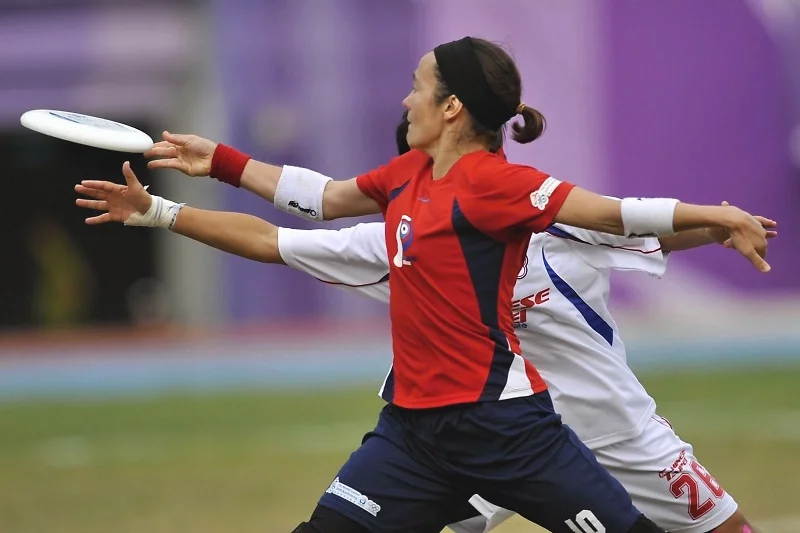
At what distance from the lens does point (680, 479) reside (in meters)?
5.18

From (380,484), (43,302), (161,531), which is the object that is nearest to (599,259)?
(380,484)

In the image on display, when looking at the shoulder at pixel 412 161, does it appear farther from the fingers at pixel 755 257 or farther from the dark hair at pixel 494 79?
the fingers at pixel 755 257

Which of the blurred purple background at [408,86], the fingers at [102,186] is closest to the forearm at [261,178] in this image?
the fingers at [102,186]

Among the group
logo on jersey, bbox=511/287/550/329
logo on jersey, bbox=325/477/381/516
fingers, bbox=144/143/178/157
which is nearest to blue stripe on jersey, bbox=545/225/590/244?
logo on jersey, bbox=511/287/550/329

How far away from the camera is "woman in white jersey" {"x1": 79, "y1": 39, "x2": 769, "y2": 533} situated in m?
4.38

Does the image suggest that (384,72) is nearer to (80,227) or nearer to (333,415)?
(80,227)

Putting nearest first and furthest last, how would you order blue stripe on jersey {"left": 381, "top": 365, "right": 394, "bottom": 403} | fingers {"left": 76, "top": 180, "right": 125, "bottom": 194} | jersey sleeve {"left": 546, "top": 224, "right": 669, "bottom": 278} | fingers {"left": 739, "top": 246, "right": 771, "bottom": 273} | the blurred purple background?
1. fingers {"left": 739, "top": 246, "right": 771, "bottom": 273}
2. blue stripe on jersey {"left": 381, "top": 365, "right": 394, "bottom": 403}
3. fingers {"left": 76, "top": 180, "right": 125, "bottom": 194}
4. jersey sleeve {"left": 546, "top": 224, "right": 669, "bottom": 278}
5. the blurred purple background

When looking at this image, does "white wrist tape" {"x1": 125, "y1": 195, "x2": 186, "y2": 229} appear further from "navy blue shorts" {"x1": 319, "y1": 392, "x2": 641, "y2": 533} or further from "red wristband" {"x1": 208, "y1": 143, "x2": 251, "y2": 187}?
"navy blue shorts" {"x1": 319, "y1": 392, "x2": 641, "y2": 533}

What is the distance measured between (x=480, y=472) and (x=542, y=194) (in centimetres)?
93

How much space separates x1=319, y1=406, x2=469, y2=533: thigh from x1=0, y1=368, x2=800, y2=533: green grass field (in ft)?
8.79

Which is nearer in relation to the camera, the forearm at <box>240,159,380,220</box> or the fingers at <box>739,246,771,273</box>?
the fingers at <box>739,246,771,273</box>

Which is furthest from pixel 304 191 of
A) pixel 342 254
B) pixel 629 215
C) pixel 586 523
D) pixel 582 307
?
pixel 586 523

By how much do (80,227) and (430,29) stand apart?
862 centimetres

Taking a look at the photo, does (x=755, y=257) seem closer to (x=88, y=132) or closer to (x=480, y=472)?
(x=480, y=472)
